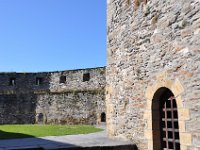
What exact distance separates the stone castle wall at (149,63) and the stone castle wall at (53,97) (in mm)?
11739

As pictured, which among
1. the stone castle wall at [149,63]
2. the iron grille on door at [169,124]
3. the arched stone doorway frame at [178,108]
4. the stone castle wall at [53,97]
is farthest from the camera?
the stone castle wall at [53,97]

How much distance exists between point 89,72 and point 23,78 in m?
6.12

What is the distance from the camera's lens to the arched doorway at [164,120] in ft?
20.2

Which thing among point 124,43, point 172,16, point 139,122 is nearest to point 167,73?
point 172,16

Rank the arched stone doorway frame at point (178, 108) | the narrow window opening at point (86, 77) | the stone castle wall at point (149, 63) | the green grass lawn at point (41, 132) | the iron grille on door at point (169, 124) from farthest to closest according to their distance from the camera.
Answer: the narrow window opening at point (86, 77)
the green grass lawn at point (41, 132)
the iron grille on door at point (169, 124)
the arched stone doorway frame at point (178, 108)
the stone castle wall at point (149, 63)

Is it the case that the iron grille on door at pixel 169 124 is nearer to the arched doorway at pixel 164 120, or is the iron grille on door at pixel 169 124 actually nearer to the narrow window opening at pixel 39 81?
the arched doorway at pixel 164 120

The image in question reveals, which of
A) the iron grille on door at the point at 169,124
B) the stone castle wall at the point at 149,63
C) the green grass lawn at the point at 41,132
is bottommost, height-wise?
the green grass lawn at the point at 41,132

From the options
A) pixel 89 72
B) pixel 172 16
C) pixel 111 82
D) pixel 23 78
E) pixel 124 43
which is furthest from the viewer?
pixel 23 78

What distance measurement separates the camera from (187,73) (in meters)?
5.47

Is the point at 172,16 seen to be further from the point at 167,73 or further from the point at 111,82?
the point at 111,82

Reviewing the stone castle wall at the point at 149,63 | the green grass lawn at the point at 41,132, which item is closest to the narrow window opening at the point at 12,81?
the green grass lawn at the point at 41,132


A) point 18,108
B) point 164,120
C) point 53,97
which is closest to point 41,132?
point 164,120

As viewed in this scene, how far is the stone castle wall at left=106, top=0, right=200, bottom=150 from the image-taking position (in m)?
5.37

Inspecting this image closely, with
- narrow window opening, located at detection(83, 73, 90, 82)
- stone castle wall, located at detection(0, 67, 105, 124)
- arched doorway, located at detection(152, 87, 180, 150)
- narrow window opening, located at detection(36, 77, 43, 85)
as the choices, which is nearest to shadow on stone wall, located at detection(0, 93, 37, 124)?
stone castle wall, located at detection(0, 67, 105, 124)
